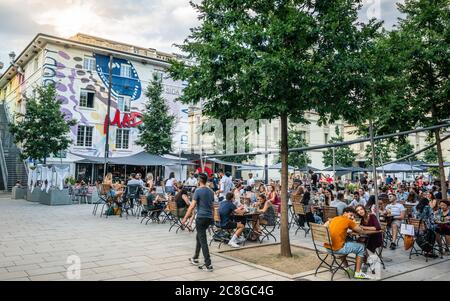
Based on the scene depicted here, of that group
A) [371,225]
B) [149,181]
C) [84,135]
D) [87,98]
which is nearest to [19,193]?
[84,135]

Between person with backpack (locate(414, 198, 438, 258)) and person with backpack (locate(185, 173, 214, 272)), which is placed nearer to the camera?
person with backpack (locate(185, 173, 214, 272))

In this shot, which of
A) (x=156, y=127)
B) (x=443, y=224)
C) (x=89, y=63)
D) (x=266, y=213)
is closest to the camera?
(x=443, y=224)

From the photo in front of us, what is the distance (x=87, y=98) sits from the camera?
31297mm

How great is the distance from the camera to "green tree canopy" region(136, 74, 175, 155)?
96.0ft

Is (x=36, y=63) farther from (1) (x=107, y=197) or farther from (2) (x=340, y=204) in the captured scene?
(2) (x=340, y=204)

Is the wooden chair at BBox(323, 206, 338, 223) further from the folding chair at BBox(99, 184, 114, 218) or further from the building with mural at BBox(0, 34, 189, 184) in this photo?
the building with mural at BBox(0, 34, 189, 184)

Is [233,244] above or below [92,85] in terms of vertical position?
below

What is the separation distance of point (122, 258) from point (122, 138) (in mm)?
26666

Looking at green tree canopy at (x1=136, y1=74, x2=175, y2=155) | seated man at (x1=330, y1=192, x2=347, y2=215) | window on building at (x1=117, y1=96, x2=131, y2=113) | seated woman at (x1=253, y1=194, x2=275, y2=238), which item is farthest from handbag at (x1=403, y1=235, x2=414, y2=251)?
window on building at (x1=117, y1=96, x2=131, y2=113)

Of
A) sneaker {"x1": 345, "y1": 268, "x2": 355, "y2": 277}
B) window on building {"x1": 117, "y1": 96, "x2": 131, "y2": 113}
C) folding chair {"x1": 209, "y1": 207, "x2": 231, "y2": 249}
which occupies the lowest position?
sneaker {"x1": 345, "y1": 268, "x2": 355, "y2": 277}

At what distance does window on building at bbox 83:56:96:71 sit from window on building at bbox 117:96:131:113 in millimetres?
3636

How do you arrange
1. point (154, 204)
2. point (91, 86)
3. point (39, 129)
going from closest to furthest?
1. point (154, 204)
2. point (39, 129)
3. point (91, 86)

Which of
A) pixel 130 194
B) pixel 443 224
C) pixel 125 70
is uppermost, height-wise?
pixel 125 70
